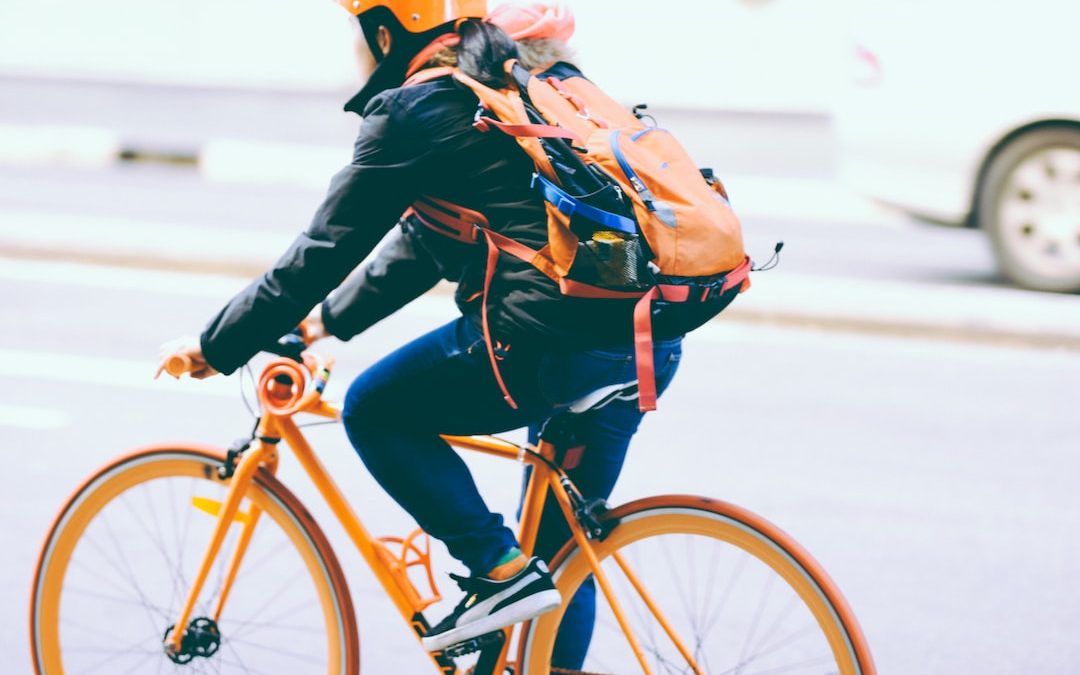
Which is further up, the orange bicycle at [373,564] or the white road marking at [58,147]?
the white road marking at [58,147]

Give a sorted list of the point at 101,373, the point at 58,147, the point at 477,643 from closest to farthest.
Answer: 1. the point at 477,643
2. the point at 101,373
3. the point at 58,147

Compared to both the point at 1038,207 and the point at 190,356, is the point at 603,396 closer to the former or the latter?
the point at 190,356

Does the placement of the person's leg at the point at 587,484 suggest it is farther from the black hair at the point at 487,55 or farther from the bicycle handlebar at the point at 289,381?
the black hair at the point at 487,55

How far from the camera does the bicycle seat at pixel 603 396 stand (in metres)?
2.78

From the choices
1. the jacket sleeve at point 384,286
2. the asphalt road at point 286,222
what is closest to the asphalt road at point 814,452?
the jacket sleeve at point 384,286

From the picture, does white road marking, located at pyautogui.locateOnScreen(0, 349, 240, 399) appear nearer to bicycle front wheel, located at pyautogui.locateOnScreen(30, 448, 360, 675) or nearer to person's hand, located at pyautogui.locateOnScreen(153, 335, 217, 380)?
bicycle front wheel, located at pyautogui.locateOnScreen(30, 448, 360, 675)

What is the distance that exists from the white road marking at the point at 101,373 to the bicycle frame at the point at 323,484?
2.98 m

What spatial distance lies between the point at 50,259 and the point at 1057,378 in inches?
212

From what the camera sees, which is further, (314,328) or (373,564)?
(314,328)

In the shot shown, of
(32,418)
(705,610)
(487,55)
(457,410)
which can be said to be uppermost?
(32,418)

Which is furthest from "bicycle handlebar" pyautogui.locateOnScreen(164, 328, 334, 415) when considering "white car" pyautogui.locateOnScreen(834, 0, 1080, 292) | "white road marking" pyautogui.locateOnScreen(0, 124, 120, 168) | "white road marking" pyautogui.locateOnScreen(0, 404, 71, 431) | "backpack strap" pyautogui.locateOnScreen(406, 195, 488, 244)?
"white road marking" pyautogui.locateOnScreen(0, 124, 120, 168)

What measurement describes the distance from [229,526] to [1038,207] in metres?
5.66

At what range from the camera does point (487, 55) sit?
8.80 feet

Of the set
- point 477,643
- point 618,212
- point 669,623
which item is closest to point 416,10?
point 618,212
